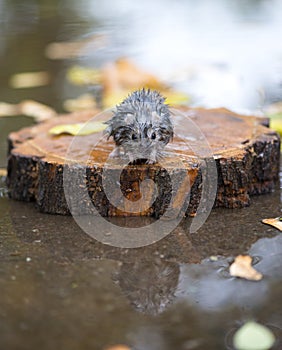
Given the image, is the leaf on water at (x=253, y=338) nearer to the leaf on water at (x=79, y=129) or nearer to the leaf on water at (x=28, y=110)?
the leaf on water at (x=79, y=129)

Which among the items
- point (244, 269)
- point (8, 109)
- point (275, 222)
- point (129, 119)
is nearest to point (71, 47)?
point (8, 109)

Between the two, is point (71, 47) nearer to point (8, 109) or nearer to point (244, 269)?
point (8, 109)

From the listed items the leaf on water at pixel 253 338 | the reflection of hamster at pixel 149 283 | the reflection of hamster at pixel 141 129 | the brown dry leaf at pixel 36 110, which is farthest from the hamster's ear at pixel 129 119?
the brown dry leaf at pixel 36 110

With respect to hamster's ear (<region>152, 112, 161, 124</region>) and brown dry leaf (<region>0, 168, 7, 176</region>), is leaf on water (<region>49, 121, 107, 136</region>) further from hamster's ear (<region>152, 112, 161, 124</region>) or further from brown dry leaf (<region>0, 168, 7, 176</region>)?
hamster's ear (<region>152, 112, 161, 124</region>)

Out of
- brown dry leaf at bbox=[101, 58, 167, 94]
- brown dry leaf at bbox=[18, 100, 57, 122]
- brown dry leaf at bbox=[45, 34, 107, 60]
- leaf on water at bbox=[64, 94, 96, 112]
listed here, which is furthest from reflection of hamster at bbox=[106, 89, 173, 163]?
brown dry leaf at bbox=[45, 34, 107, 60]

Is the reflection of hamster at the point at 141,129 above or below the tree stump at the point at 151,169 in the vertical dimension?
above

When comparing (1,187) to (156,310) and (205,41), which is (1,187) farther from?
(205,41)

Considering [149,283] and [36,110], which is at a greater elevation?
[36,110]
